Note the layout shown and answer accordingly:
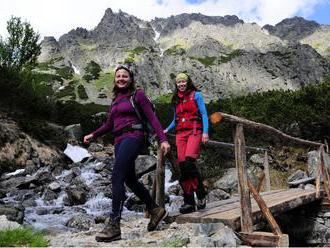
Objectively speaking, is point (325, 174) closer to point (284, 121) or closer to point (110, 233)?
point (110, 233)

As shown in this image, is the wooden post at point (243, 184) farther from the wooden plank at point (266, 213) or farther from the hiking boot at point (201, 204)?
the hiking boot at point (201, 204)

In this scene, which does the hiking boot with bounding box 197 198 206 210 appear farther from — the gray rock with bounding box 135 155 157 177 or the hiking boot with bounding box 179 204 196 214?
the gray rock with bounding box 135 155 157 177

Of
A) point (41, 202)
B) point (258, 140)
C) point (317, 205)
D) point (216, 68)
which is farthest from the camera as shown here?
point (216, 68)

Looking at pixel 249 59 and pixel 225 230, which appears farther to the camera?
pixel 249 59

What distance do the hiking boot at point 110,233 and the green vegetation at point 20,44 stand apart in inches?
1458

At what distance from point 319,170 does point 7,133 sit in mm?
17415

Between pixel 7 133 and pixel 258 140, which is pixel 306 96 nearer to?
pixel 258 140

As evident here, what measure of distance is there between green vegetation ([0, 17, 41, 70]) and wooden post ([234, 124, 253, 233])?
37043 mm

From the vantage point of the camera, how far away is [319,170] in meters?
11.0

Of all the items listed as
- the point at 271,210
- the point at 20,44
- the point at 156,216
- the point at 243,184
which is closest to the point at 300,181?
the point at 271,210

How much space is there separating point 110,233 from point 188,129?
6.39 feet

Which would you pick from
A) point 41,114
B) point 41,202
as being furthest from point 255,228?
point 41,114

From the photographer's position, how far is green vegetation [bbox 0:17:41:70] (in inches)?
1581

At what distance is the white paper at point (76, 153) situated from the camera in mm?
26219
